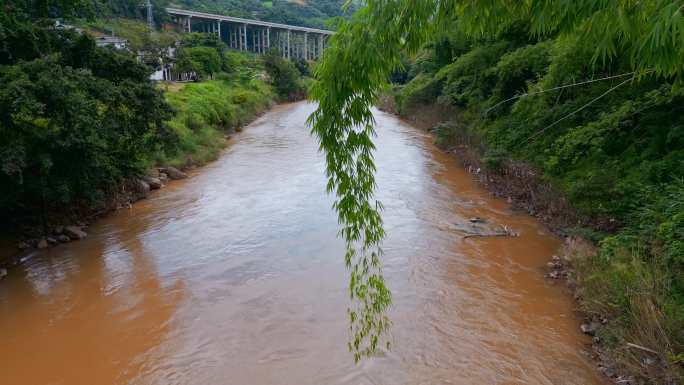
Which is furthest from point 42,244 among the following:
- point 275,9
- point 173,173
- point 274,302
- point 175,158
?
point 275,9

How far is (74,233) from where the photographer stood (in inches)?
428

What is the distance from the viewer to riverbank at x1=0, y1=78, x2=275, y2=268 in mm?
10492

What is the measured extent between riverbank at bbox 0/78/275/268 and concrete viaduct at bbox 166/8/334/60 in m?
36.0

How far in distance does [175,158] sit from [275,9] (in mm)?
87304

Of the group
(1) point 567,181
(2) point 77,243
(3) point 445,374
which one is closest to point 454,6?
(3) point 445,374

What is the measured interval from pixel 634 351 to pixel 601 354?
663mm

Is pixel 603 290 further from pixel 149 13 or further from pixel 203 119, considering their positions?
pixel 149 13

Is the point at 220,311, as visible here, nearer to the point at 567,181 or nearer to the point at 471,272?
the point at 471,272

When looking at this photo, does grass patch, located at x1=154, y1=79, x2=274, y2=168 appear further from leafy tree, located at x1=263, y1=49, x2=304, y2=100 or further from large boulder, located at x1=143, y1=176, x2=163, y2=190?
leafy tree, located at x1=263, y1=49, x2=304, y2=100

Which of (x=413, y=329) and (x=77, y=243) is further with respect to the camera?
(x=77, y=243)

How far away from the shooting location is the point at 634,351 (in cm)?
559

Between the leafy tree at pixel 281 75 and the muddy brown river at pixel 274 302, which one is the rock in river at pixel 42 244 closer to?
the muddy brown river at pixel 274 302

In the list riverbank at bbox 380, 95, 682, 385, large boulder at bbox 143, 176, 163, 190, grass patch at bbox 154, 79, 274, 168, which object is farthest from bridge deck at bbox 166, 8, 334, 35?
riverbank at bbox 380, 95, 682, 385

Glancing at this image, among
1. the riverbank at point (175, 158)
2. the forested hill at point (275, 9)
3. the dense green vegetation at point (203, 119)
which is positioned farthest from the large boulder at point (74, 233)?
the forested hill at point (275, 9)
